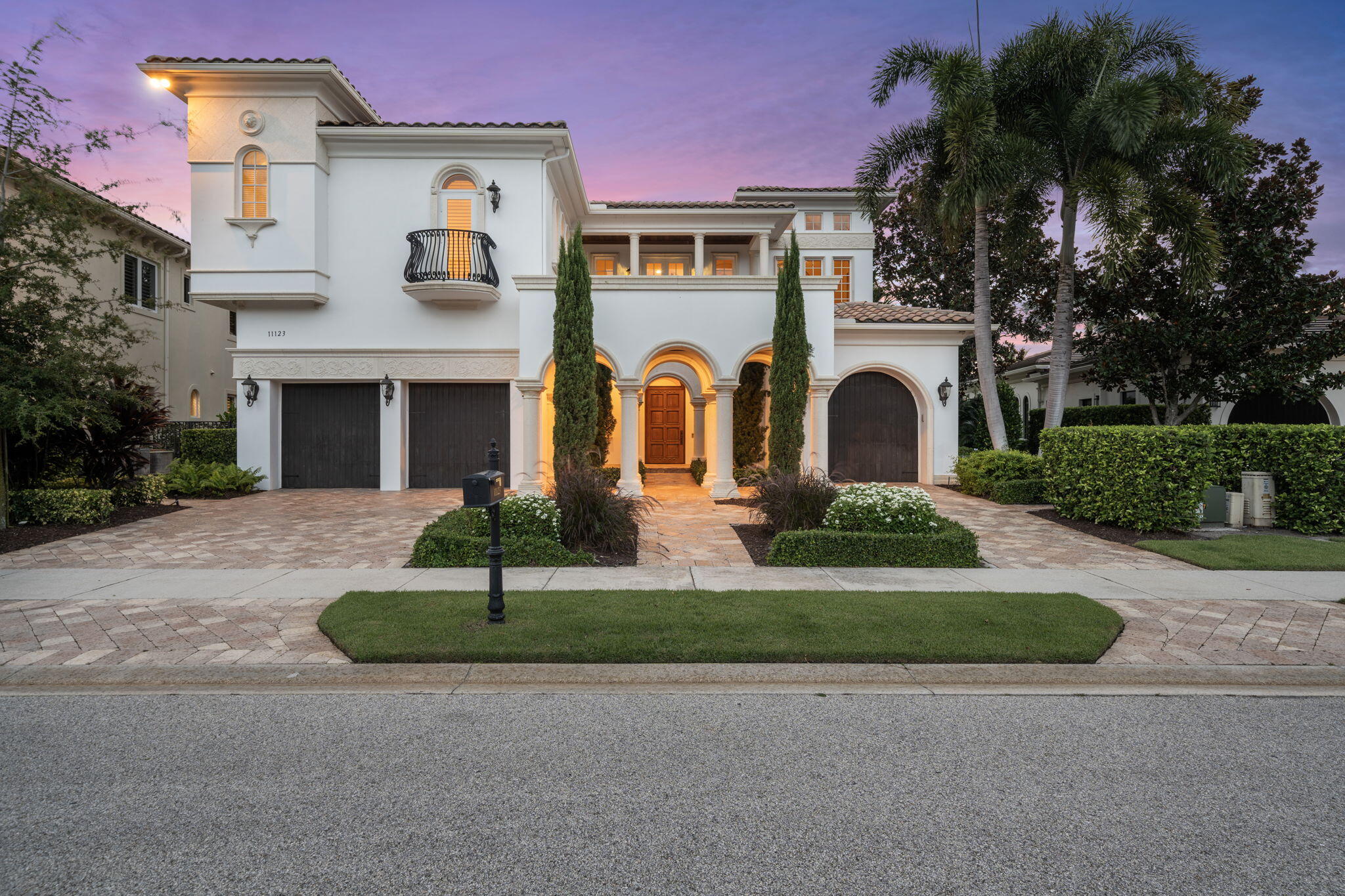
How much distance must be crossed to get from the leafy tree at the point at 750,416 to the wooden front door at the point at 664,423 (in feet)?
17.2

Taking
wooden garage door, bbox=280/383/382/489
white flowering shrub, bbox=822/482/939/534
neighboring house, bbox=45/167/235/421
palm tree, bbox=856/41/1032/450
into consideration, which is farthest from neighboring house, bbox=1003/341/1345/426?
neighboring house, bbox=45/167/235/421

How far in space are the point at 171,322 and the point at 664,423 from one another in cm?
1564

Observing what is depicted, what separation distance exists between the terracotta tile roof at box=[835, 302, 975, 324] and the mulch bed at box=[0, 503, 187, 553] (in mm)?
15998

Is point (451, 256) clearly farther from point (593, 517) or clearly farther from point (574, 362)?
point (593, 517)

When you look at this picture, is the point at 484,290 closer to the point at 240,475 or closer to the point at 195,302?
the point at 240,475

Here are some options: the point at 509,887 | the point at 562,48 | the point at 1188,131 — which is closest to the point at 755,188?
the point at 562,48

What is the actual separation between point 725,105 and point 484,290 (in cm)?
842

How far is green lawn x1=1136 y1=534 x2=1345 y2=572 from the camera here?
8.13m

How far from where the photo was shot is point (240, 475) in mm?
15656

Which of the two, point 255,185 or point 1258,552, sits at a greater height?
point 255,185

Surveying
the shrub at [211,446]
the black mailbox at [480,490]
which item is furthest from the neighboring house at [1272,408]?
the shrub at [211,446]

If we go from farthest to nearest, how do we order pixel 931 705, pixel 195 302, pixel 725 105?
pixel 195 302, pixel 725 105, pixel 931 705

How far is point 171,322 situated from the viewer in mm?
20578

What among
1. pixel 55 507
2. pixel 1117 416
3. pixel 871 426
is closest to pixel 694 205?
pixel 871 426
